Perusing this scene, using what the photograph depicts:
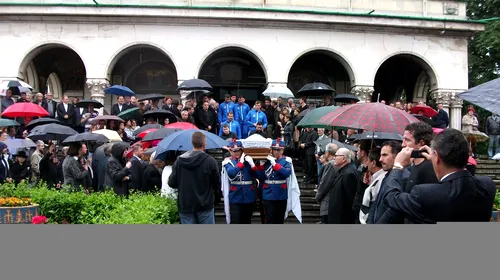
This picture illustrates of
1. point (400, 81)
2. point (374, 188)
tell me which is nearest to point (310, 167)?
point (374, 188)

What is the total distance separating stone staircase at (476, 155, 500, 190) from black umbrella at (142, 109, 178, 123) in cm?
1066

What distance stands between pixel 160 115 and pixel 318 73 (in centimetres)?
1298

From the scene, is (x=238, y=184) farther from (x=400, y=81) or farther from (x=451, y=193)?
(x=400, y=81)

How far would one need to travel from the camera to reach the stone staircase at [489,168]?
60.6ft

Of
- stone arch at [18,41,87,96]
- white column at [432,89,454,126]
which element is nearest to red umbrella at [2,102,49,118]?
stone arch at [18,41,87,96]

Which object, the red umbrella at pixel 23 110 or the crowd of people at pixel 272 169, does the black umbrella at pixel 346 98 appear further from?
the red umbrella at pixel 23 110

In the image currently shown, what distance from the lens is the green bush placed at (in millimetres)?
8203

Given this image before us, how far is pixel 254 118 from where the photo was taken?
57.1 ft

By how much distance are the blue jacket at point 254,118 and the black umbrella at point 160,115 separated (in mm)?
2582

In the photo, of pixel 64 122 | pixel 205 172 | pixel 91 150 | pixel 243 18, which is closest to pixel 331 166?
pixel 205 172

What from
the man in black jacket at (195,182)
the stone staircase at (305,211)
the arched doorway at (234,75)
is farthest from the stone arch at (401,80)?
the man in black jacket at (195,182)

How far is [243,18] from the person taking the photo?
22.5m

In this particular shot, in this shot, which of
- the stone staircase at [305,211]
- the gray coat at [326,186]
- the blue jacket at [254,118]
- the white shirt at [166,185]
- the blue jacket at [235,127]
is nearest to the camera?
the gray coat at [326,186]

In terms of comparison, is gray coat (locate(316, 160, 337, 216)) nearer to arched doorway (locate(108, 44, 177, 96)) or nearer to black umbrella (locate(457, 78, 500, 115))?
black umbrella (locate(457, 78, 500, 115))
